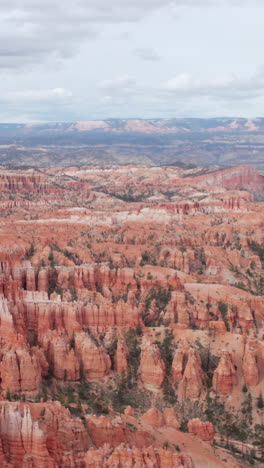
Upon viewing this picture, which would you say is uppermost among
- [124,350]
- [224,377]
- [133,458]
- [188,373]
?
[133,458]

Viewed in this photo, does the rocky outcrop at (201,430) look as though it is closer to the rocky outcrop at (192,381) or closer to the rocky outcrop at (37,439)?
the rocky outcrop at (37,439)

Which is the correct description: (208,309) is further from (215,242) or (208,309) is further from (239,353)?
(215,242)

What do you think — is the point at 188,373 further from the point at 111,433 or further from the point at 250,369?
the point at 111,433

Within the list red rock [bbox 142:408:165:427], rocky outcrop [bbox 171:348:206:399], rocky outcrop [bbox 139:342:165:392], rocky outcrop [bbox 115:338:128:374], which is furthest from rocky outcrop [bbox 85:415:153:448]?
rocky outcrop [bbox 115:338:128:374]

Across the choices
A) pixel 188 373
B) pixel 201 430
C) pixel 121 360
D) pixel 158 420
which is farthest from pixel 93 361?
pixel 201 430

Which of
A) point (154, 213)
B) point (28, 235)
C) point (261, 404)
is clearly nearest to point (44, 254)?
point (28, 235)

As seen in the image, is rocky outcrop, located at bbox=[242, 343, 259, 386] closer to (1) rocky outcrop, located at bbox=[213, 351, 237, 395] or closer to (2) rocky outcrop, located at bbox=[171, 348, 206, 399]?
(1) rocky outcrop, located at bbox=[213, 351, 237, 395]
